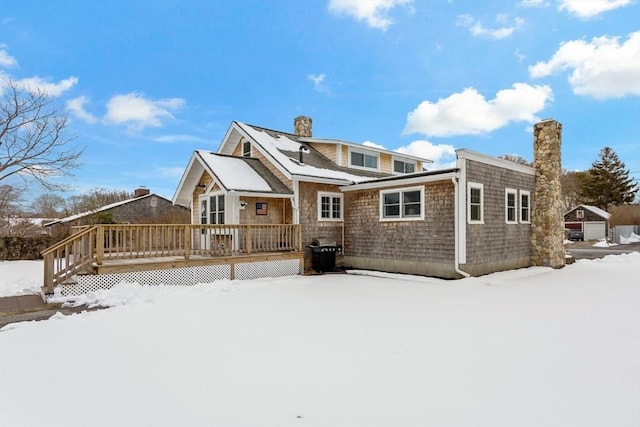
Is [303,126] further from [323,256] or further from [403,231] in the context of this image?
[403,231]

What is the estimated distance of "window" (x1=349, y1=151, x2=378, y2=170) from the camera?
653 inches

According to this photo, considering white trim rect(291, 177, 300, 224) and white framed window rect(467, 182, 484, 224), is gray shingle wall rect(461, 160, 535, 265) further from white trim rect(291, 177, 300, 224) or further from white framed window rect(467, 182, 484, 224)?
white trim rect(291, 177, 300, 224)

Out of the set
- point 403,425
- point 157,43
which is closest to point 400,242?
point 403,425

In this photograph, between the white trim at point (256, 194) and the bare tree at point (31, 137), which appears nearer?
the white trim at point (256, 194)

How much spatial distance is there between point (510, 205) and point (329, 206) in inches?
255

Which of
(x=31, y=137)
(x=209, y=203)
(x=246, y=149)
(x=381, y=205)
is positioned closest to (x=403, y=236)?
(x=381, y=205)

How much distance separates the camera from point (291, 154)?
1455cm

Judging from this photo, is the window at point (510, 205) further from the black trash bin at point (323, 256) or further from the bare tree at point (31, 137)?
the bare tree at point (31, 137)

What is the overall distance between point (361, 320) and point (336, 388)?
2.68 metres

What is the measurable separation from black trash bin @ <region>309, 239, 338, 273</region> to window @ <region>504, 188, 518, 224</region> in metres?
6.14

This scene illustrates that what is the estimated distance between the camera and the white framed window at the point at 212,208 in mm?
12750

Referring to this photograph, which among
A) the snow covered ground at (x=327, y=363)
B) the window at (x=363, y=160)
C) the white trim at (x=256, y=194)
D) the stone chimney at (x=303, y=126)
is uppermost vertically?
the stone chimney at (x=303, y=126)

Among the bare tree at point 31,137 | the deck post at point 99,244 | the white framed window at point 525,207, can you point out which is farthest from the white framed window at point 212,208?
the white framed window at point 525,207

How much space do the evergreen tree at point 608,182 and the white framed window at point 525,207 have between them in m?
36.7
